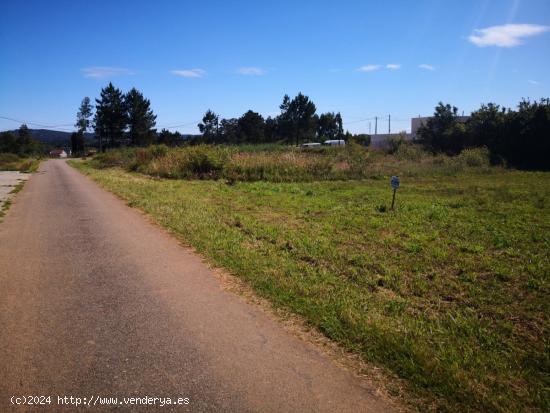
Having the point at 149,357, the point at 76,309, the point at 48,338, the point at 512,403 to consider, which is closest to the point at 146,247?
the point at 76,309

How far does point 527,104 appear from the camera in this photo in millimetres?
39688

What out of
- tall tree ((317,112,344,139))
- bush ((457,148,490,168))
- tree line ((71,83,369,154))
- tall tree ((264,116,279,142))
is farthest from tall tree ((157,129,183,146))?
bush ((457,148,490,168))

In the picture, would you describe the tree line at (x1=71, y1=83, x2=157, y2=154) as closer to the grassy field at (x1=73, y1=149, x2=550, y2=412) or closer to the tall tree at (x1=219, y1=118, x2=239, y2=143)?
the tall tree at (x1=219, y1=118, x2=239, y2=143)

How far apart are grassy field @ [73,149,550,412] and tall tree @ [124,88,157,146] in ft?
227

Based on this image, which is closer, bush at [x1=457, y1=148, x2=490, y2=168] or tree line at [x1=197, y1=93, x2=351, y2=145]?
bush at [x1=457, y1=148, x2=490, y2=168]

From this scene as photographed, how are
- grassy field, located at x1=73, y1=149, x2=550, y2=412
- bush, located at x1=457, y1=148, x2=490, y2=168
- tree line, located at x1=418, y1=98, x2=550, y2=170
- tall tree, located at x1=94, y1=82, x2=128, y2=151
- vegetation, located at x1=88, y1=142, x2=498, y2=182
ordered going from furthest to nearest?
tall tree, located at x1=94, y1=82, x2=128, y2=151 < tree line, located at x1=418, y1=98, x2=550, y2=170 < bush, located at x1=457, y1=148, x2=490, y2=168 < vegetation, located at x1=88, y1=142, x2=498, y2=182 < grassy field, located at x1=73, y1=149, x2=550, y2=412

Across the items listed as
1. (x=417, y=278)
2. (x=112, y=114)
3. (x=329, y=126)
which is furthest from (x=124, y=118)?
(x=417, y=278)

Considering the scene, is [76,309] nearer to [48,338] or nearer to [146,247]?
[48,338]

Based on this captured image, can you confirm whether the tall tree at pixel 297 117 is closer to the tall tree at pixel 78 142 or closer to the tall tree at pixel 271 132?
the tall tree at pixel 271 132

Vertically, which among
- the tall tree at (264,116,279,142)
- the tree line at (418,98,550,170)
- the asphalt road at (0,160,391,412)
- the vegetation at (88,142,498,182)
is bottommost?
the asphalt road at (0,160,391,412)

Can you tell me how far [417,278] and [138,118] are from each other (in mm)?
77920

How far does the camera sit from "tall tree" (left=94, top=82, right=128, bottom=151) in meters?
73.6

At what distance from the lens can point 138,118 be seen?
247ft

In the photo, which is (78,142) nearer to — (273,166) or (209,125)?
(209,125)
